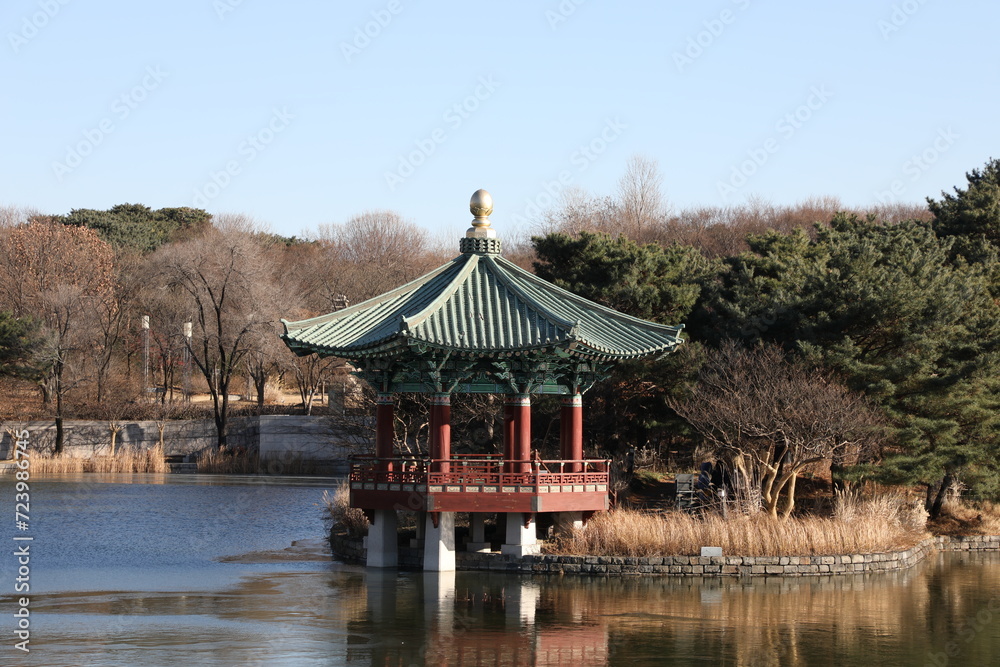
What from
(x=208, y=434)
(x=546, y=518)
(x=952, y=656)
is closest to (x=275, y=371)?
(x=208, y=434)

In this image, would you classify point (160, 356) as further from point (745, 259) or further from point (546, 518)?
point (546, 518)

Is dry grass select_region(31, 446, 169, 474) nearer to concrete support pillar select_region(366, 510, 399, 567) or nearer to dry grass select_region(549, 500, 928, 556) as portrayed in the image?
concrete support pillar select_region(366, 510, 399, 567)

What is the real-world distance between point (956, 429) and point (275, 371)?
40479 millimetres

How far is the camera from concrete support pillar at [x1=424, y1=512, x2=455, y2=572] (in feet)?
70.5

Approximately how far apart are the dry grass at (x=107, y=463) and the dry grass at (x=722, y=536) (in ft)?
92.9

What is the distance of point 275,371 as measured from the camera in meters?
60.5

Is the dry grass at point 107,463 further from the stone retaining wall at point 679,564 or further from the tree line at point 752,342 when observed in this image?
the stone retaining wall at point 679,564

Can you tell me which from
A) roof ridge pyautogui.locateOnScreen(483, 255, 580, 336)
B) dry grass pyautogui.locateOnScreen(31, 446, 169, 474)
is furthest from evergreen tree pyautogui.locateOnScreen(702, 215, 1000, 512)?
dry grass pyautogui.locateOnScreen(31, 446, 169, 474)

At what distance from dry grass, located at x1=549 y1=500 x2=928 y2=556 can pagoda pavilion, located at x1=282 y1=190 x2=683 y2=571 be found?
0.63 metres

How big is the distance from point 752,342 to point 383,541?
449 inches

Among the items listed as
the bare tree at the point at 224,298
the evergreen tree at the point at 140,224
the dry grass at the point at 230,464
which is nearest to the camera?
the dry grass at the point at 230,464

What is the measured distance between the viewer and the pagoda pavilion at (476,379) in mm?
21359

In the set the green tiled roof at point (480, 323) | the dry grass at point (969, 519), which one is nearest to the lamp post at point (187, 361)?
the green tiled roof at point (480, 323)

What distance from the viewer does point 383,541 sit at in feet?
73.2
